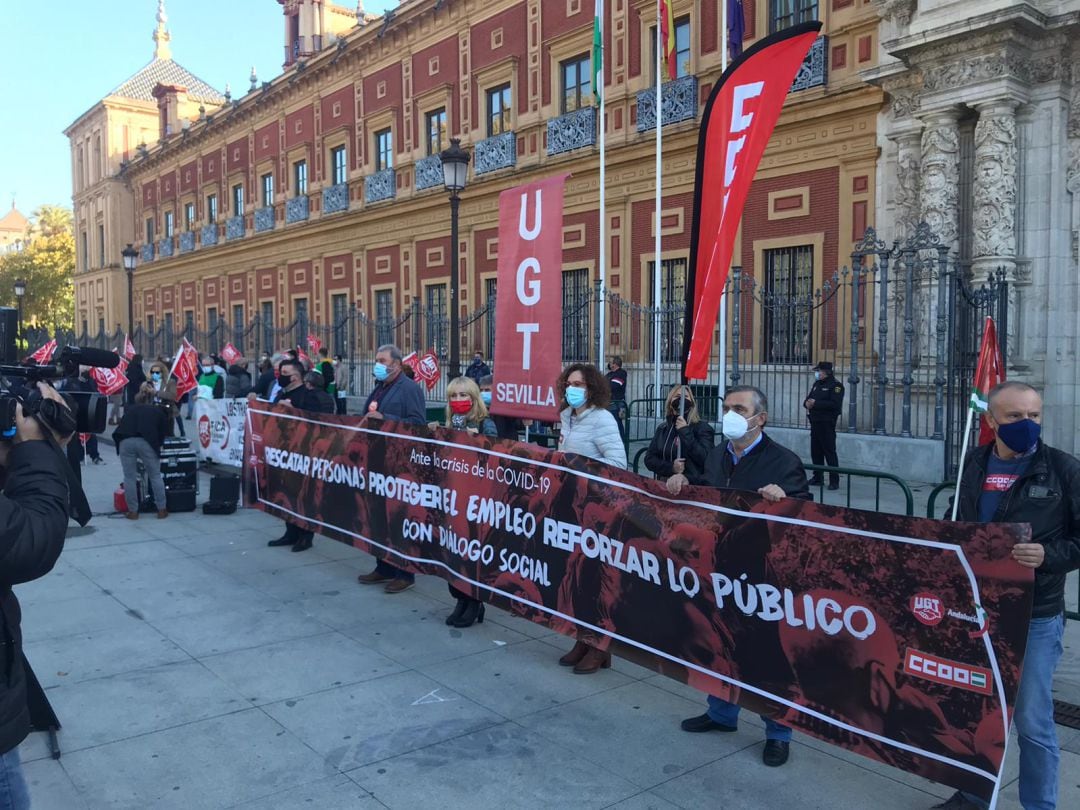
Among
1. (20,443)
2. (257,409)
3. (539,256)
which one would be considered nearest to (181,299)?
(257,409)

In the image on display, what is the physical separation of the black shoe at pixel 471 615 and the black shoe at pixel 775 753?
2470mm

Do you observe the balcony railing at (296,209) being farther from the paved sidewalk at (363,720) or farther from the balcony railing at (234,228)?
the paved sidewalk at (363,720)

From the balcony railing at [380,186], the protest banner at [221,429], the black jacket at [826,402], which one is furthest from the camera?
the balcony railing at [380,186]

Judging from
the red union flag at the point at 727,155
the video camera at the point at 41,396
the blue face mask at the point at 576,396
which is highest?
the red union flag at the point at 727,155

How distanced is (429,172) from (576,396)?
19.3 metres

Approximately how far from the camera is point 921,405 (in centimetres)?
1280

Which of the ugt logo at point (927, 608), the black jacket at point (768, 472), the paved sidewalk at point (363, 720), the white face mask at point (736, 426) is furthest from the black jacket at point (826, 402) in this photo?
the ugt logo at point (927, 608)

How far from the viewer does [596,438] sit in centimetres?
543

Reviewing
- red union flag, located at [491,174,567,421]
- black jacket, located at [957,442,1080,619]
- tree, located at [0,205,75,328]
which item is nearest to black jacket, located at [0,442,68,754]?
black jacket, located at [957,442,1080,619]

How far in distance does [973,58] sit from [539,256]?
920 cm

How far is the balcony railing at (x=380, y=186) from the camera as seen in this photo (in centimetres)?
2514

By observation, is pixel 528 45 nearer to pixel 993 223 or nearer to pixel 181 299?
pixel 993 223

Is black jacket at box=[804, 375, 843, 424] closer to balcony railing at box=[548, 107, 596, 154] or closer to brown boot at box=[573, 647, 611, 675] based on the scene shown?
brown boot at box=[573, 647, 611, 675]

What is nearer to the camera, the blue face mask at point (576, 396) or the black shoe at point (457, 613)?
the blue face mask at point (576, 396)
